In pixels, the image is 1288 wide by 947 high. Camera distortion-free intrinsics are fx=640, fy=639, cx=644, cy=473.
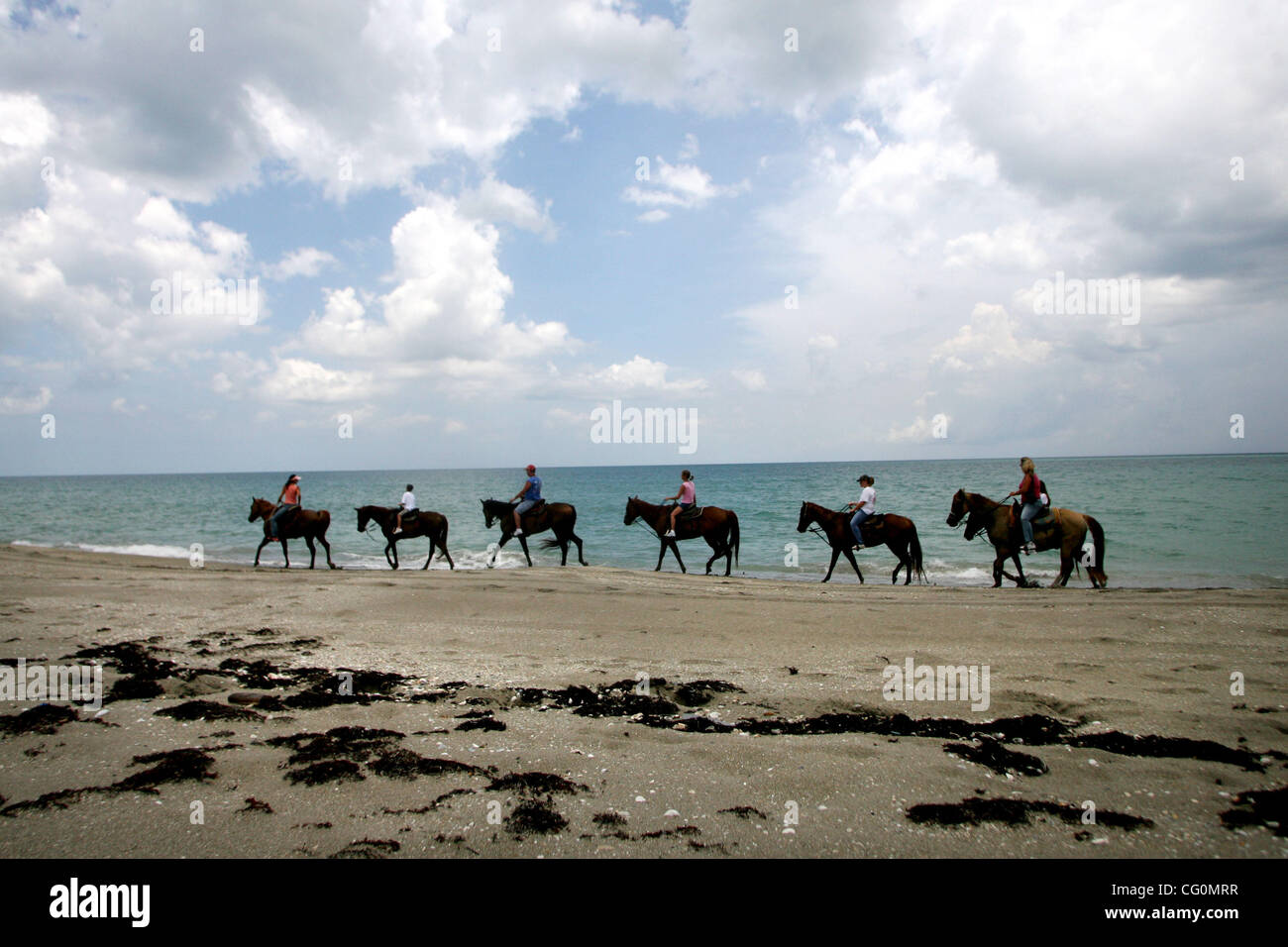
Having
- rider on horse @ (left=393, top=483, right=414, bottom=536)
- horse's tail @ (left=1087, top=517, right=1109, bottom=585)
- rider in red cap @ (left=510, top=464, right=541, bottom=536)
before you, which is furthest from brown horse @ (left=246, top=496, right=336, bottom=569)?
horse's tail @ (left=1087, top=517, right=1109, bottom=585)

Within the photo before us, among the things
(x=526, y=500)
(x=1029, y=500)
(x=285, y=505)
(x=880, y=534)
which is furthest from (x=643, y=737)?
(x=285, y=505)

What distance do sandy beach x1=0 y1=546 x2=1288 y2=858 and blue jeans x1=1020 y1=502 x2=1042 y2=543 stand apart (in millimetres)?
4377

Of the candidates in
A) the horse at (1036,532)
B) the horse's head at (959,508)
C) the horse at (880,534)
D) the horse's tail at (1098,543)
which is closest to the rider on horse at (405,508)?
the horse at (880,534)

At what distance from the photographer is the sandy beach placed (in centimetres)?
386

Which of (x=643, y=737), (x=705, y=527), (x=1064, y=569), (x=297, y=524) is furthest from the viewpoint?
(x=297, y=524)

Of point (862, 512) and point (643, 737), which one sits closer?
point (643, 737)

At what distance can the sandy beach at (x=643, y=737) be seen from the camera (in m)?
3.86

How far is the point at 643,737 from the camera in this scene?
5.46m

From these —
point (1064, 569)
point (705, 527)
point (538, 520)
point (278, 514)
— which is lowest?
point (1064, 569)

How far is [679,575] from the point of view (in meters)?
18.0

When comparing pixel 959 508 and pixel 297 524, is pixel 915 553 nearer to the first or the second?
pixel 959 508

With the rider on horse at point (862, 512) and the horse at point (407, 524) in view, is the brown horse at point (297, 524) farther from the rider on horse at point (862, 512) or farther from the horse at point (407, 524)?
the rider on horse at point (862, 512)

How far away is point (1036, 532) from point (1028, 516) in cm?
46
